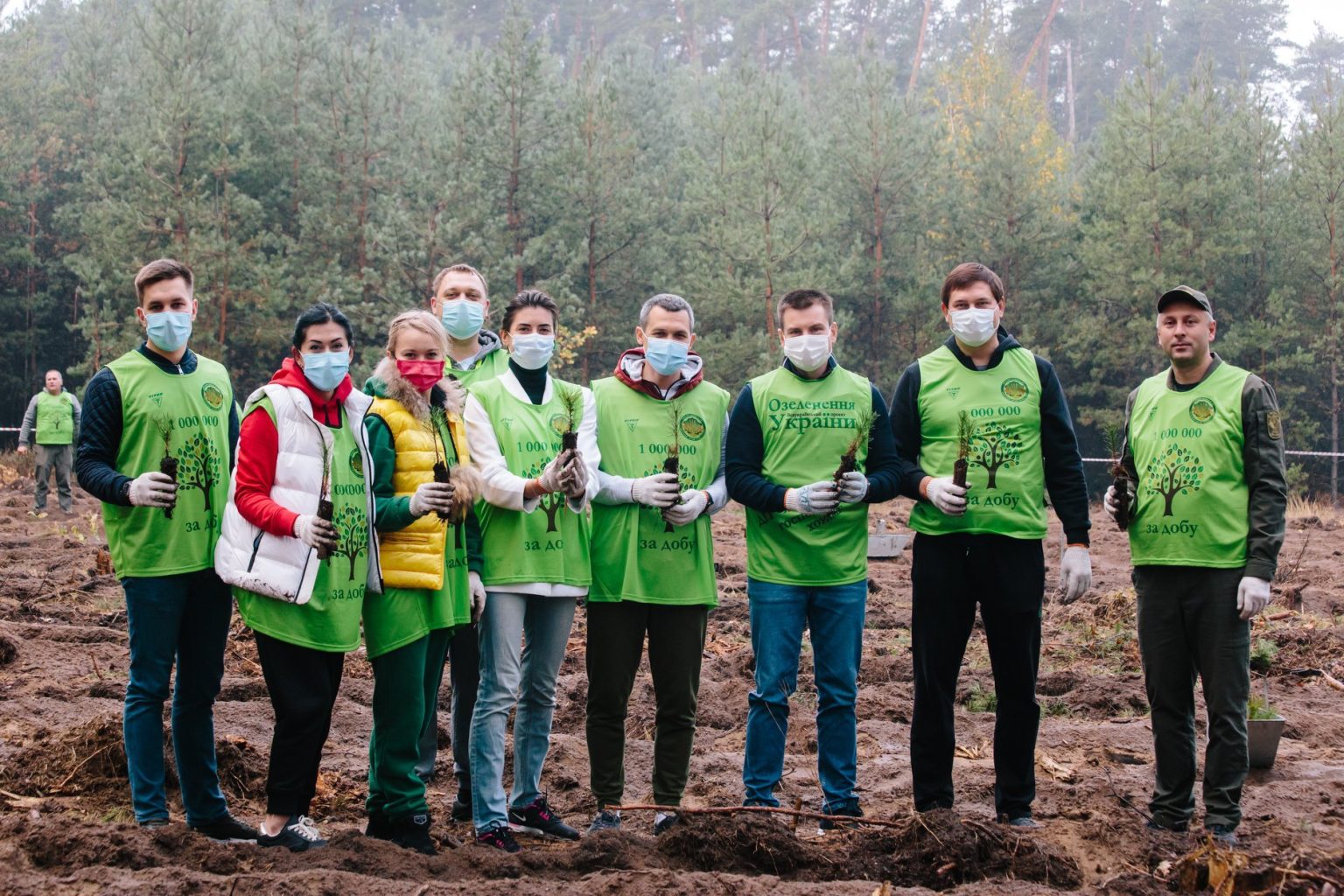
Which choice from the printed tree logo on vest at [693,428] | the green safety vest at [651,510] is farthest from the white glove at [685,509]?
the printed tree logo on vest at [693,428]

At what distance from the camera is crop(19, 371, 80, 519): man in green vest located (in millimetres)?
17516

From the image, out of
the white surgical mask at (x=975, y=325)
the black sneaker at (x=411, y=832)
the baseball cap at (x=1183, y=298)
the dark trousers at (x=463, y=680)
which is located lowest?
the black sneaker at (x=411, y=832)

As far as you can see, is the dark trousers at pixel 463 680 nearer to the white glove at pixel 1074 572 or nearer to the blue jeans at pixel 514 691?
the blue jeans at pixel 514 691

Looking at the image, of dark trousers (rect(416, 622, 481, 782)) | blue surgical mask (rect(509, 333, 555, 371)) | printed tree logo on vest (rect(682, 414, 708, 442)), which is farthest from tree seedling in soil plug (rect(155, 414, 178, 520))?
printed tree logo on vest (rect(682, 414, 708, 442))

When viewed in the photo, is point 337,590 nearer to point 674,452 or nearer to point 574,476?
point 574,476

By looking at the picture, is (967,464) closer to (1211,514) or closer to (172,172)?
(1211,514)

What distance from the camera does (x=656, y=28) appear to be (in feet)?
185

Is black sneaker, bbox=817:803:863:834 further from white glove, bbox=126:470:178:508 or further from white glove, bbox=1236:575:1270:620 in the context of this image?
white glove, bbox=126:470:178:508

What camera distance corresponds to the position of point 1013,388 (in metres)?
5.11

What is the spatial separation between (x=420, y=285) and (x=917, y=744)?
2461 cm

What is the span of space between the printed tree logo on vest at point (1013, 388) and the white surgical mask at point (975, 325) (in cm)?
19

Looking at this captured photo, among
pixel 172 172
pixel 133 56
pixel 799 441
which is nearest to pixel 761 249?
pixel 172 172

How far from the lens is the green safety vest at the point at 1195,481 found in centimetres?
492

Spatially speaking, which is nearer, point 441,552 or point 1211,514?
point 441,552
